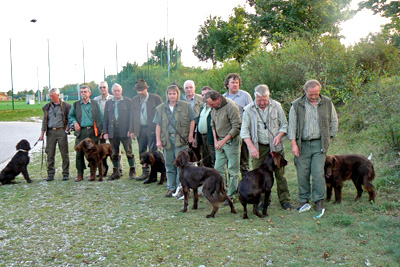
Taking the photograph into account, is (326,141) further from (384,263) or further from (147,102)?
(147,102)

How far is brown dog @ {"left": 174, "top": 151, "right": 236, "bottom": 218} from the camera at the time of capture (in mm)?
6156

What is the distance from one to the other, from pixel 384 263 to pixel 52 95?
827 centimetres

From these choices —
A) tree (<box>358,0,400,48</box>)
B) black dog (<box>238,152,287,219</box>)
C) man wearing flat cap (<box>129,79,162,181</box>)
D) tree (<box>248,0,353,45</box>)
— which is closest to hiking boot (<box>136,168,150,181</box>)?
man wearing flat cap (<box>129,79,162,181</box>)

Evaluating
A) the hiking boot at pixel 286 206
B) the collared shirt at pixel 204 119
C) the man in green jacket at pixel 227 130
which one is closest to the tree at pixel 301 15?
the collared shirt at pixel 204 119

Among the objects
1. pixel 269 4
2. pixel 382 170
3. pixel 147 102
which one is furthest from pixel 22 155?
pixel 269 4

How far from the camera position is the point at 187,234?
5324 mm

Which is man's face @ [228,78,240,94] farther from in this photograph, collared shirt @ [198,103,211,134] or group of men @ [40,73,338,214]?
collared shirt @ [198,103,211,134]

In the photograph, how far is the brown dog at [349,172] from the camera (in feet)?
20.7

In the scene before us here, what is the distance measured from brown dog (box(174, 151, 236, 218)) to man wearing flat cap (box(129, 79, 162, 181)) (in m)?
2.73

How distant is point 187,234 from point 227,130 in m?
2.09

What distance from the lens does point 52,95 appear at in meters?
9.66

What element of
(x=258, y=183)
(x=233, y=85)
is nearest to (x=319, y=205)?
(x=258, y=183)

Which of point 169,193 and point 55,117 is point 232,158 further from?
point 55,117

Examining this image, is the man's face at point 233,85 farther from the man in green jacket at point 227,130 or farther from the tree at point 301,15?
the tree at point 301,15
